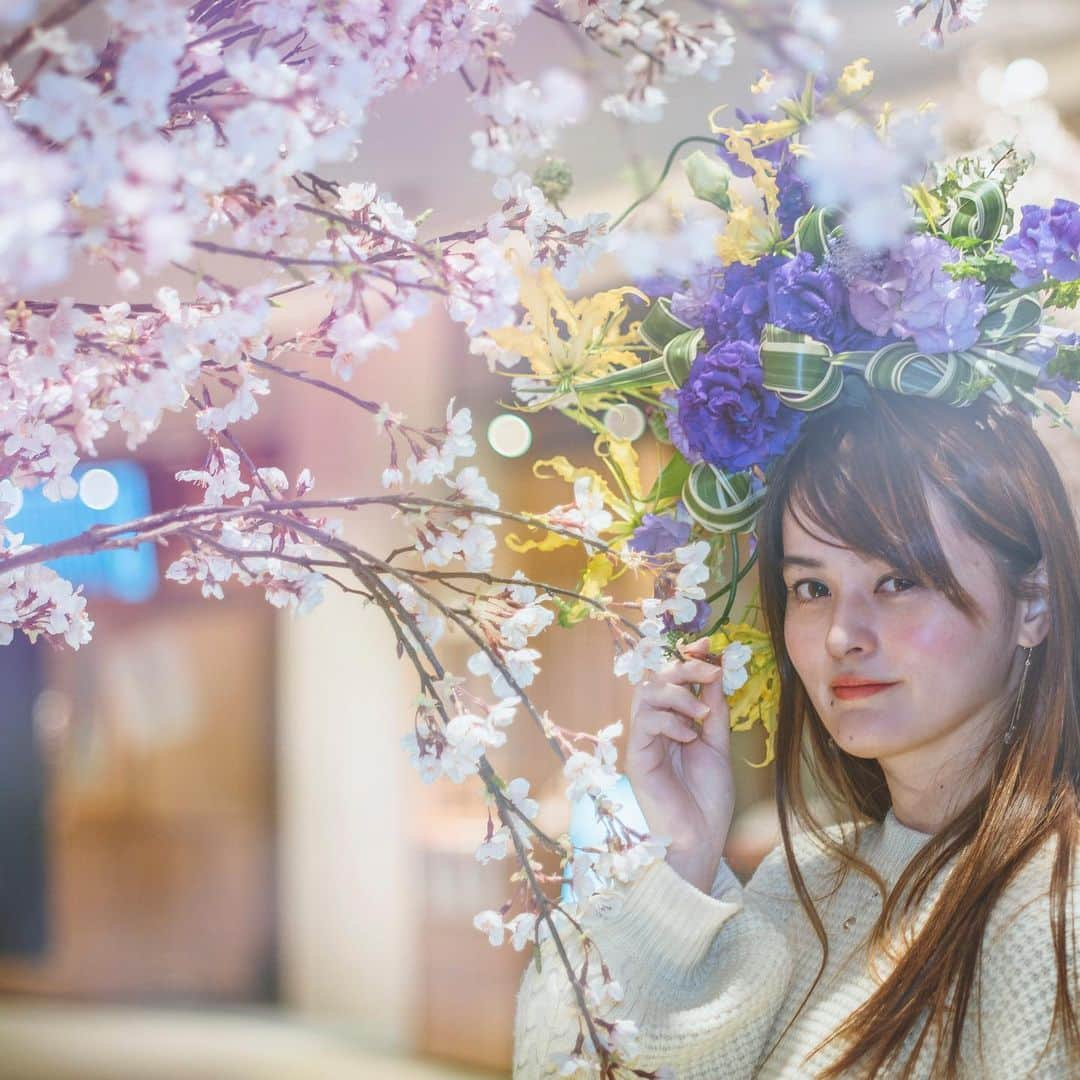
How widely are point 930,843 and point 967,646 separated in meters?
0.23

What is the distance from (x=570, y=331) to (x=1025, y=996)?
0.69 m

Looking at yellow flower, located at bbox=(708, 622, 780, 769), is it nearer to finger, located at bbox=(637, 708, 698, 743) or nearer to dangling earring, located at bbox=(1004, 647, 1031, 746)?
finger, located at bbox=(637, 708, 698, 743)

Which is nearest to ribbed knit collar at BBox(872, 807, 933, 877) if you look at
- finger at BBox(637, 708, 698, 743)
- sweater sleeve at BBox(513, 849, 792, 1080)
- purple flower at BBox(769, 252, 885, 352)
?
sweater sleeve at BBox(513, 849, 792, 1080)

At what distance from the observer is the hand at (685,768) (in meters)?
1.43

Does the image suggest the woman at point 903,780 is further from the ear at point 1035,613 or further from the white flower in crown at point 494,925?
the white flower in crown at point 494,925

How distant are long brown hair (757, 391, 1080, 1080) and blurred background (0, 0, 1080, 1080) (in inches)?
106

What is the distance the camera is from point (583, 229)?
82cm

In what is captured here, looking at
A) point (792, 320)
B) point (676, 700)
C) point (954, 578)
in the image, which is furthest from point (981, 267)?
point (676, 700)

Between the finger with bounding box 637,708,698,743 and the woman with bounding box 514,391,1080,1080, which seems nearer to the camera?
the woman with bounding box 514,391,1080,1080

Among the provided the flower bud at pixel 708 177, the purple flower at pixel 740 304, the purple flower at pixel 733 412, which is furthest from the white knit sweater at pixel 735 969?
the flower bud at pixel 708 177

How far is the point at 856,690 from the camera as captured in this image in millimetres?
1286

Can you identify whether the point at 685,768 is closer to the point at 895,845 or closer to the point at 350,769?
the point at 895,845

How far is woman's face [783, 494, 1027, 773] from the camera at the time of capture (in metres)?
1.26

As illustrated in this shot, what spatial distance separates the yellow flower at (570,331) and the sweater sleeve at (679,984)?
54 cm
